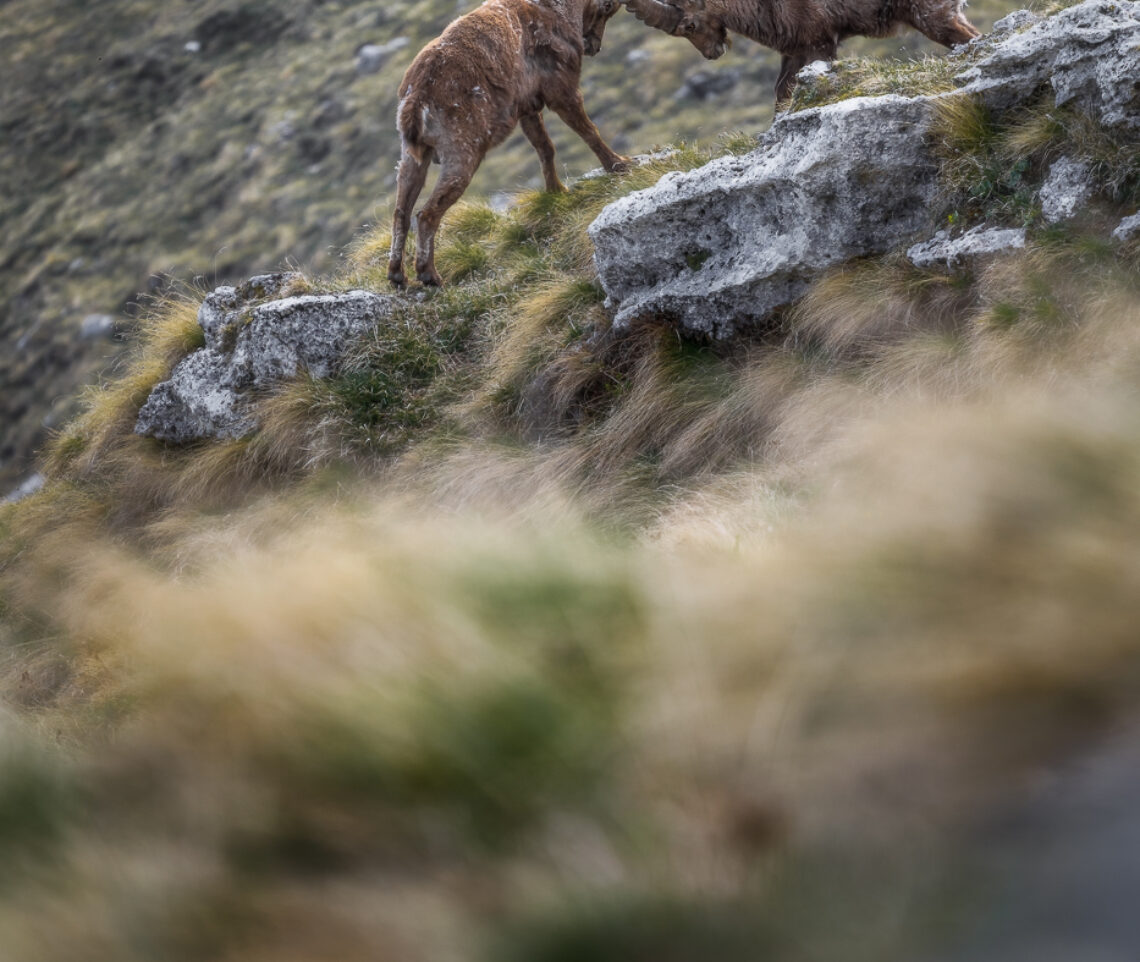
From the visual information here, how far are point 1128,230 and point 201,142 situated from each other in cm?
3526

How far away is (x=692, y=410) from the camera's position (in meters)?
5.71

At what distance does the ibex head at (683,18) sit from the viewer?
8.90 meters

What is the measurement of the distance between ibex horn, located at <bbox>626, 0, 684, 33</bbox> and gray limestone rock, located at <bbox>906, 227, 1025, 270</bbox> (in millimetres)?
4253

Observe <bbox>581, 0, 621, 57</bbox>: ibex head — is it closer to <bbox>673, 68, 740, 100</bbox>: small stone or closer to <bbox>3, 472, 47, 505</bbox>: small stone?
<bbox>3, 472, 47, 505</bbox>: small stone

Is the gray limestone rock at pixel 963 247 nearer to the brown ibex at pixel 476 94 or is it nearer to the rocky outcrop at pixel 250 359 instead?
the brown ibex at pixel 476 94

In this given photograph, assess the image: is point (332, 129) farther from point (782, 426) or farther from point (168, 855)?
point (168, 855)

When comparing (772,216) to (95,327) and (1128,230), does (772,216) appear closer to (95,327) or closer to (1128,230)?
(1128,230)

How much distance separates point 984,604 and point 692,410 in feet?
9.96

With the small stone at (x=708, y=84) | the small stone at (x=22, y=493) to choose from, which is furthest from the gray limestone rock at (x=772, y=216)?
the small stone at (x=708, y=84)

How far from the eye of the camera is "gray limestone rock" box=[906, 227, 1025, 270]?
527cm

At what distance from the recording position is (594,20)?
934 centimetres

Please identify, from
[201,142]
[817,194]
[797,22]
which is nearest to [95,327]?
[201,142]

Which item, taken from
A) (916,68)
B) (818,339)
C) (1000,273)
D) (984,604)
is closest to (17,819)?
(984,604)

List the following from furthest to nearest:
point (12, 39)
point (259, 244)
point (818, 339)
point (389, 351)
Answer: point (12, 39), point (259, 244), point (389, 351), point (818, 339)
